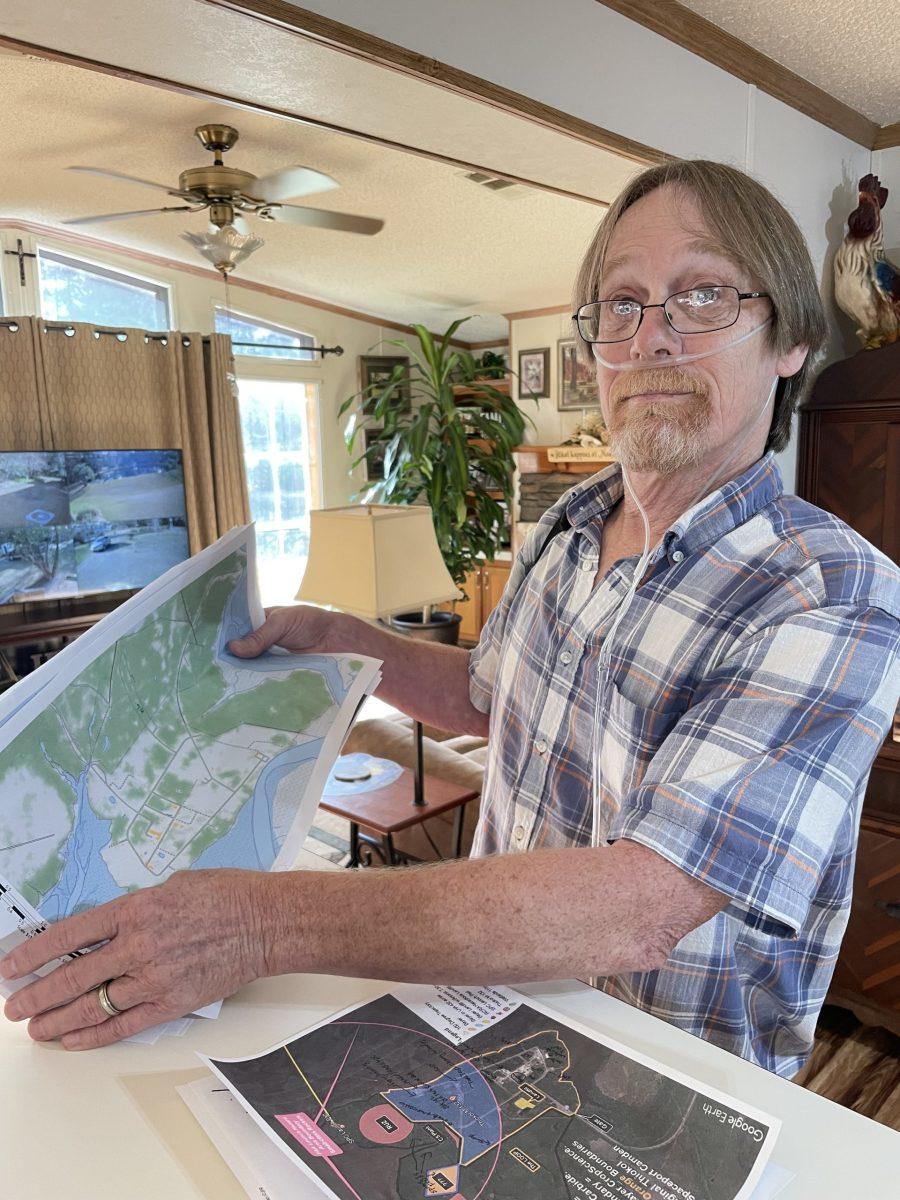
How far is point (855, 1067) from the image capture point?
79.5 inches

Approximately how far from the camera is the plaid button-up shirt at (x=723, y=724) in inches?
25.4

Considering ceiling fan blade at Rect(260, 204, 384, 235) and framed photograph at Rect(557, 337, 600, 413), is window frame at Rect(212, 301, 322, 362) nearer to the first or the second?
framed photograph at Rect(557, 337, 600, 413)

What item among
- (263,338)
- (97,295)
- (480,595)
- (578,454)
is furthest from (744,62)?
(263,338)

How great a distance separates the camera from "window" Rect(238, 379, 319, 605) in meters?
6.57

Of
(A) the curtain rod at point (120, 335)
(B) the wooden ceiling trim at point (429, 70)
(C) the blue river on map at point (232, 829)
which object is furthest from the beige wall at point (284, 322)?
(C) the blue river on map at point (232, 829)

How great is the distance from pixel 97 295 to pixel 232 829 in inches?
237

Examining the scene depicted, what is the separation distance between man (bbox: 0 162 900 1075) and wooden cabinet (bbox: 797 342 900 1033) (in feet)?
4.42

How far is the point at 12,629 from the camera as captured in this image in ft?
15.8

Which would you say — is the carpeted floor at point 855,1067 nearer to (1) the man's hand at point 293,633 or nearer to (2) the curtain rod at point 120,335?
(1) the man's hand at point 293,633

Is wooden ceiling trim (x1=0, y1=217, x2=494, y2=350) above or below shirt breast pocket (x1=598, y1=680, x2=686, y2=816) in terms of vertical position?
above

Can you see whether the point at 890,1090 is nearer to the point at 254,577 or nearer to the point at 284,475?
the point at 254,577

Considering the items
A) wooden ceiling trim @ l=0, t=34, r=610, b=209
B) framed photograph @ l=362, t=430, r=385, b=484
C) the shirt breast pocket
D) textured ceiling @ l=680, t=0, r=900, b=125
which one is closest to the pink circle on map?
the shirt breast pocket

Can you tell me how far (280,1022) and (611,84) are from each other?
5.66ft

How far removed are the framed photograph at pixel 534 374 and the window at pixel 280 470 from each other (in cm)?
171
